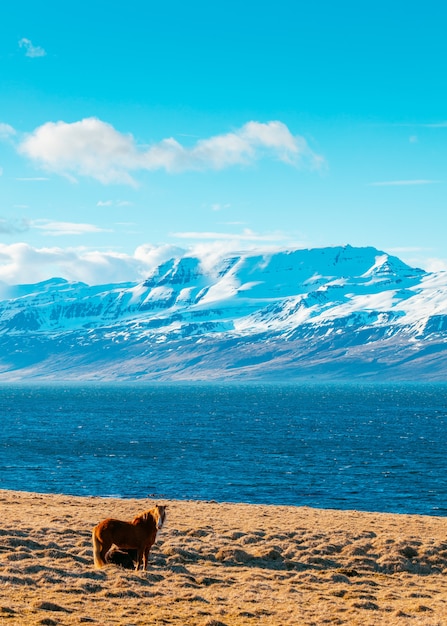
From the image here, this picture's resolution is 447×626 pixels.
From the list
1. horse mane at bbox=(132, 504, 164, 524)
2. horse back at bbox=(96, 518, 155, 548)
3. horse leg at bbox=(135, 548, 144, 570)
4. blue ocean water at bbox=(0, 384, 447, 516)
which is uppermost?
horse mane at bbox=(132, 504, 164, 524)

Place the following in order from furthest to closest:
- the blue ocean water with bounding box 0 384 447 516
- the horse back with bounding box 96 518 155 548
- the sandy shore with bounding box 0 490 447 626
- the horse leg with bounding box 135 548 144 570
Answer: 1. the blue ocean water with bounding box 0 384 447 516
2. the horse leg with bounding box 135 548 144 570
3. the horse back with bounding box 96 518 155 548
4. the sandy shore with bounding box 0 490 447 626

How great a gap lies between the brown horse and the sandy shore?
873 millimetres

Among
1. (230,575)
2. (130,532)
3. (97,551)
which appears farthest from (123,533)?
(230,575)

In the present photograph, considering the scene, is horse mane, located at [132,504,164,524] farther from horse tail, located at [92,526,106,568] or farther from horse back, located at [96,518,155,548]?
horse tail, located at [92,526,106,568]

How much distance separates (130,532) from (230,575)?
487 cm

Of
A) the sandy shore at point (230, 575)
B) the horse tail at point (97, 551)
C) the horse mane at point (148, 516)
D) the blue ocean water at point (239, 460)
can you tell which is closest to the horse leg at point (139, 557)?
the sandy shore at point (230, 575)

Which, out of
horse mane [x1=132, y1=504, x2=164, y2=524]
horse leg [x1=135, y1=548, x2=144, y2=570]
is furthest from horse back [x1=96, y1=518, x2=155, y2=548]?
horse leg [x1=135, y1=548, x2=144, y2=570]

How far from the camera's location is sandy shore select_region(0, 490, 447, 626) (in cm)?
2094

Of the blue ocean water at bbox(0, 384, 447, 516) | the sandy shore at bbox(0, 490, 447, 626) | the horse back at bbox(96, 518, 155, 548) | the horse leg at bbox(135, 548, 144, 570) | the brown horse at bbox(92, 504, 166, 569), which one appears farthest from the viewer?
the blue ocean water at bbox(0, 384, 447, 516)

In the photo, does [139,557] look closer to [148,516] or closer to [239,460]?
[148,516]

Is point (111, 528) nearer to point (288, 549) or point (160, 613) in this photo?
point (160, 613)

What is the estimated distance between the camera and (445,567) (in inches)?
1220

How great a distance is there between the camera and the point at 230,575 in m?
27.1

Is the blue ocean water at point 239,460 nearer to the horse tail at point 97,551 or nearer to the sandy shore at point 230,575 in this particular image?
the sandy shore at point 230,575
